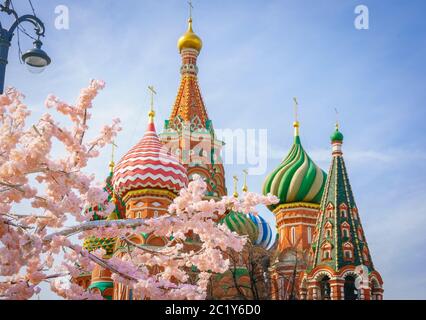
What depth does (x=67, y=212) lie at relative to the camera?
25.1 feet

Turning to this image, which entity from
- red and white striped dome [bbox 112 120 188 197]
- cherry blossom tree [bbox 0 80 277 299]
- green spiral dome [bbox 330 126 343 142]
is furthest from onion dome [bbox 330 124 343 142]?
cherry blossom tree [bbox 0 80 277 299]

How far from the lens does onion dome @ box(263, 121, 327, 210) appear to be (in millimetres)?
29938

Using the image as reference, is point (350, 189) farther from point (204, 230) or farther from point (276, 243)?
point (204, 230)

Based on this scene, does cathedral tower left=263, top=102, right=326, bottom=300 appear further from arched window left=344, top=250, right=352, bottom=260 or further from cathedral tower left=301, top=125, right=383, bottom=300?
arched window left=344, top=250, right=352, bottom=260

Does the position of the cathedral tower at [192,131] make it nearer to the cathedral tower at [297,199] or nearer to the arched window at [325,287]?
the cathedral tower at [297,199]

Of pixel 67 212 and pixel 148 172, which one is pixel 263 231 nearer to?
pixel 148 172

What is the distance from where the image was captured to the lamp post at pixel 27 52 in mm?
8719

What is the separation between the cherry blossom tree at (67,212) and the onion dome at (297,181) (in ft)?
71.0

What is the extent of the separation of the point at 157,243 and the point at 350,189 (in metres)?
7.57

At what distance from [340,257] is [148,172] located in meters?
8.27

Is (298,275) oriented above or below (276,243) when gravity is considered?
below

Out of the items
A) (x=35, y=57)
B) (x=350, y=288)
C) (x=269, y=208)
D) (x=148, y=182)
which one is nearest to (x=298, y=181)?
(x=269, y=208)

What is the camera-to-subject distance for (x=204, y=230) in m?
8.05
